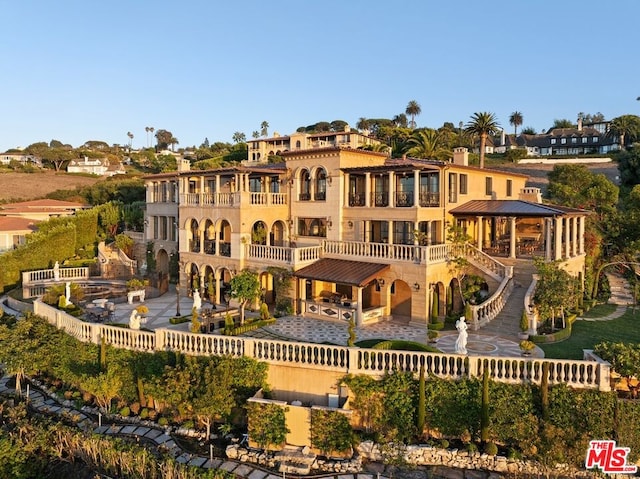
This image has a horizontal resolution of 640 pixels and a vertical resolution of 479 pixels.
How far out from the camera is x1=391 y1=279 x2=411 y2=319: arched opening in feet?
88.7

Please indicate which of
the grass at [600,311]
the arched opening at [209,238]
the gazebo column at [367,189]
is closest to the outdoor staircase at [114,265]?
the arched opening at [209,238]

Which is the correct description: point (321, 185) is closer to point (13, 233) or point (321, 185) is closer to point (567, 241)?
point (567, 241)

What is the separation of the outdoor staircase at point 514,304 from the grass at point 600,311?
3.77 meters

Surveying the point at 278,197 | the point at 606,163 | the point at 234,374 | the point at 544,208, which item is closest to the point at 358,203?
the point at 278,197

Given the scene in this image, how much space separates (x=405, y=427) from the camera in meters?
16.1

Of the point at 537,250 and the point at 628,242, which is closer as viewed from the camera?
the point at 537,250

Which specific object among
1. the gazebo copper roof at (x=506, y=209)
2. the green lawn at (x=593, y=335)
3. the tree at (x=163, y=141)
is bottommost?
the green lawn at (x=593, y=335)

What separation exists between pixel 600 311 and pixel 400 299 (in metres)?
11.8

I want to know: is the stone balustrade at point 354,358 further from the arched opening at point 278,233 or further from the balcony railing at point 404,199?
the arched opening at point 278,233

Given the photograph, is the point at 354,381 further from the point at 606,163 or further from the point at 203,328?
the point at 606,163

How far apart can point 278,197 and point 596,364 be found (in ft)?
72.3

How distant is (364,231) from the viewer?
98.5ft

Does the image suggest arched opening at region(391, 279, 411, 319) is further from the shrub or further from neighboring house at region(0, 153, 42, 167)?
neighboring house at region(0, 153, 42, 167)

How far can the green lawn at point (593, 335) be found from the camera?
19.4 m
